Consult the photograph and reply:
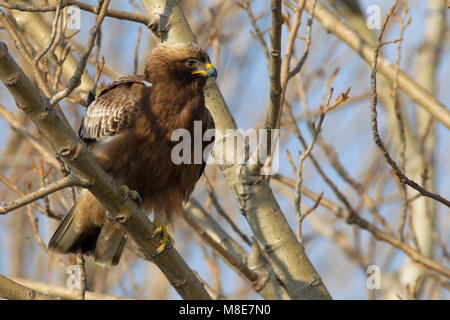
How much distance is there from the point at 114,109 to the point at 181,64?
0.78 metres

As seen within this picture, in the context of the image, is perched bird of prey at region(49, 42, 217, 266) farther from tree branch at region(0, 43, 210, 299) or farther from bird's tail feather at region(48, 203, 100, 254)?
tree branch at region(0, 43, 210, 299)

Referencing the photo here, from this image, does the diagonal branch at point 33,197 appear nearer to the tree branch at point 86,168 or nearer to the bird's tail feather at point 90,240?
the tree branch at point 86,168

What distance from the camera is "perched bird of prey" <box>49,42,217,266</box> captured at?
16.0 feet

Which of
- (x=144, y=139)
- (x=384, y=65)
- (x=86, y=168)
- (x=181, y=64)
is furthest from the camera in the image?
(x=384, y=65)

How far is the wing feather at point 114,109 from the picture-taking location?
4.94m


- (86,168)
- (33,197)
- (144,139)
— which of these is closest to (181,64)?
(144,139)

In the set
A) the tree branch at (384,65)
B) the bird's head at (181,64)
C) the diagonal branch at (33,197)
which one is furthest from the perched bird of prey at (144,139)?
the diagonal branch at (33,197)

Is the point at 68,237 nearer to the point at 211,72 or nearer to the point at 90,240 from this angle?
the point at 90,240

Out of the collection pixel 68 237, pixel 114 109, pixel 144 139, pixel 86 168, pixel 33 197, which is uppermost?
pixel 114 109

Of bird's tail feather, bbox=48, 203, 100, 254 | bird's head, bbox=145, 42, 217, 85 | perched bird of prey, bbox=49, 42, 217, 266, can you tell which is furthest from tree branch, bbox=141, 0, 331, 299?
bird's tail feather, bbox=48, 203, 100, 254

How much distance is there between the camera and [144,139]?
4859 mm

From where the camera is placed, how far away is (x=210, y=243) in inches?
196

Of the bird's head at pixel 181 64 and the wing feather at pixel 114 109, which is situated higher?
the bird's head at pixel 181 64
